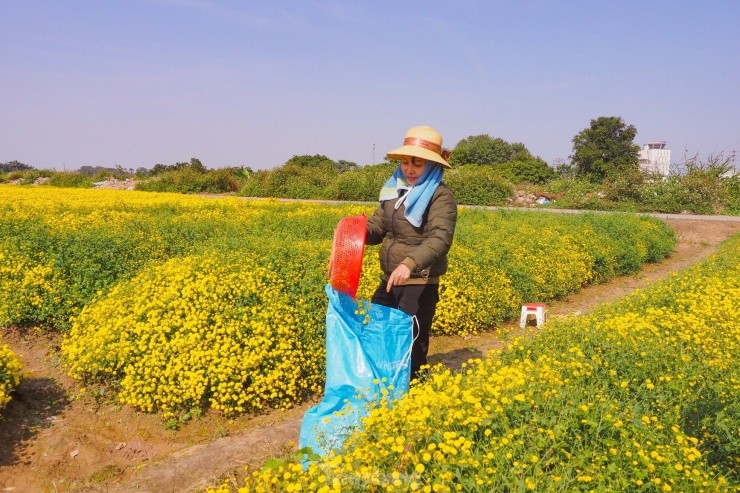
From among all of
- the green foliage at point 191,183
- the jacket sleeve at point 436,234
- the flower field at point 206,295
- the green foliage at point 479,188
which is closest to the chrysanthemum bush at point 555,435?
the jacket sleeve at point 436,234

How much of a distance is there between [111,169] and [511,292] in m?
40.9

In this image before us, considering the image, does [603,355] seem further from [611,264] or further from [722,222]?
[722,222]

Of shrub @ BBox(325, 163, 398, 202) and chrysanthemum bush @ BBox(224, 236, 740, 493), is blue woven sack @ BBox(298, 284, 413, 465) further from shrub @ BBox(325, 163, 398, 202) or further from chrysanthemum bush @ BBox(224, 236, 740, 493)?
shrub @ BBox(325, 163, 398, 202)

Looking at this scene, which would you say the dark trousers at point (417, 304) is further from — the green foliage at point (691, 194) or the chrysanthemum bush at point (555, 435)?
the green foliage at point (691, 194)

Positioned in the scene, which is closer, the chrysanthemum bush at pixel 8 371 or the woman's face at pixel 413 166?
the woman's face at pixel 413 166

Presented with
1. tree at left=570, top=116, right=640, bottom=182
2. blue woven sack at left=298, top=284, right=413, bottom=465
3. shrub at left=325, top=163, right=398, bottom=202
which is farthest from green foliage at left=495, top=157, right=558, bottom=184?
blue woven sack at left=298, top=284, right=413, bottom=465

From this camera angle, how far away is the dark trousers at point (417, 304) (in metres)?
3.34

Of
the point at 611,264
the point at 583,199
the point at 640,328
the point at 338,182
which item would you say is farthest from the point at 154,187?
the point at 640,328

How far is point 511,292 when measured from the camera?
25.2 ft

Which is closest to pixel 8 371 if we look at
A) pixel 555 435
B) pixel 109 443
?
pixel 109 443

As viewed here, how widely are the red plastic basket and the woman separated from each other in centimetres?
20

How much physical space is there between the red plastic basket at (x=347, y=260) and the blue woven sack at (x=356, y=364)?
6cm

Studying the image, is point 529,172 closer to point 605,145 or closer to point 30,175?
point 605,145

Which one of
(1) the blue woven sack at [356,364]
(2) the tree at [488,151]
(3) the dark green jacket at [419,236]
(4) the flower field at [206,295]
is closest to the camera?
(1) the blue woven sack at [356,364]
